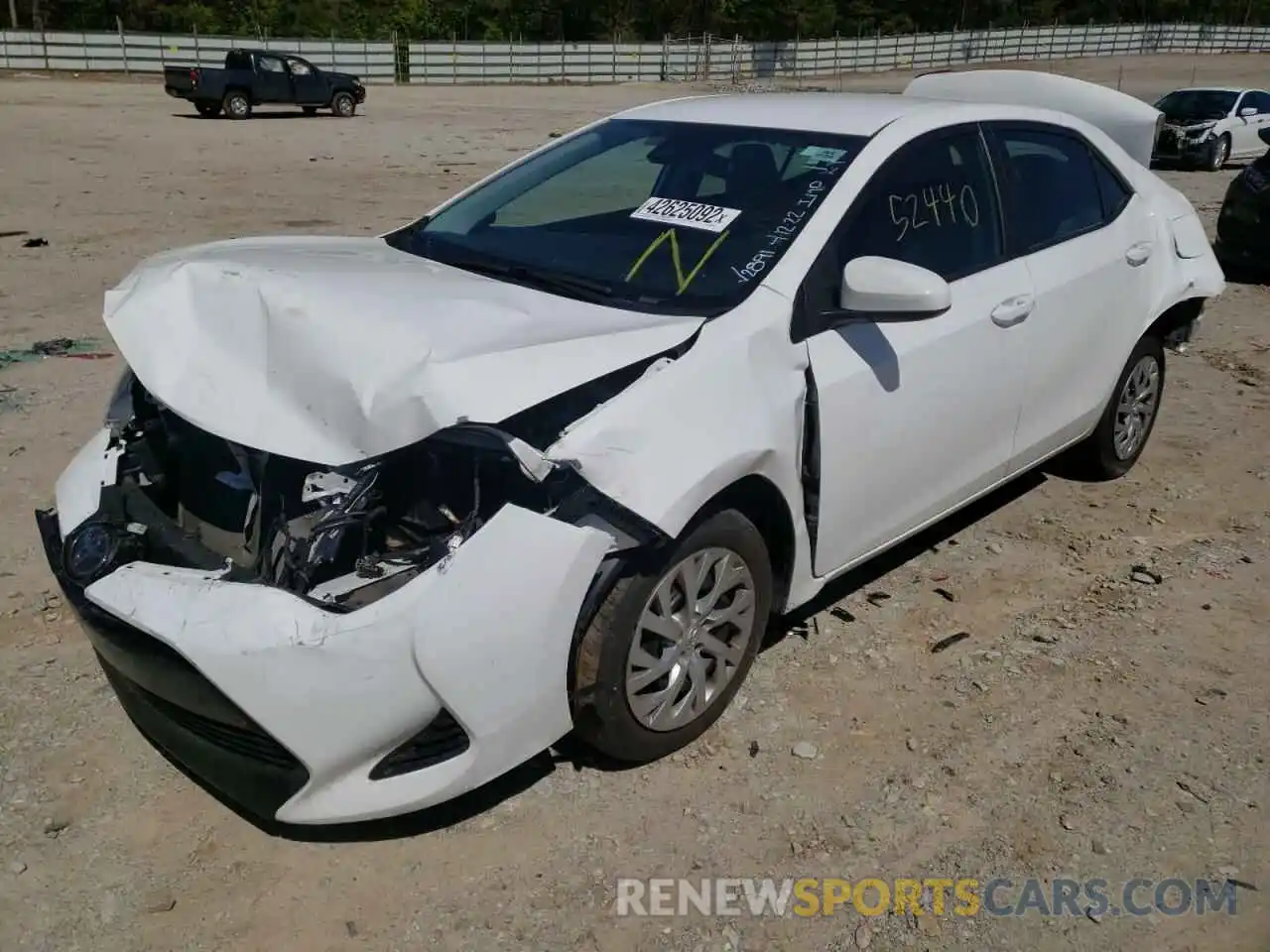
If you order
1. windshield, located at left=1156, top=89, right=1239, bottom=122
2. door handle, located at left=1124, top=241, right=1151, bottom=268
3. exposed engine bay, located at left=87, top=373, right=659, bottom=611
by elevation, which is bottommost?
exposed engine bay, located at left=87, top=373, right=659, bottom=611

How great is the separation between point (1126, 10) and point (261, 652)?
3506 inches

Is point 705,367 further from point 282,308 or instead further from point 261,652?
A: point 261,652

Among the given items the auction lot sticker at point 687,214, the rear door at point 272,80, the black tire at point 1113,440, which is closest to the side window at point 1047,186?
the black tire at point 1113,440

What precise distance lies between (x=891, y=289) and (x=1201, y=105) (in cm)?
1790

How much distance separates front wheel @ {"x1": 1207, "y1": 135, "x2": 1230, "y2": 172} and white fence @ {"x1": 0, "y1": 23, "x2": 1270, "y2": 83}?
104 feet

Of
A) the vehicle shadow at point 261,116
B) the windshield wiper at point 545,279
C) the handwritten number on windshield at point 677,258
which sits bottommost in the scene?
the vehicle shadow at point 261,116

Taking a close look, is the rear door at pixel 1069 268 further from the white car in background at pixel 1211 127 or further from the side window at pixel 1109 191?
the white car in background at pixel 1211 127

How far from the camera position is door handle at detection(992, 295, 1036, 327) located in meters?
3.76

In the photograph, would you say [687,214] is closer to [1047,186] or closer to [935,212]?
[935,212]

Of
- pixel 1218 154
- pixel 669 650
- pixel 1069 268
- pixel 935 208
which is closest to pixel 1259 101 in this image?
pixel 1218 154

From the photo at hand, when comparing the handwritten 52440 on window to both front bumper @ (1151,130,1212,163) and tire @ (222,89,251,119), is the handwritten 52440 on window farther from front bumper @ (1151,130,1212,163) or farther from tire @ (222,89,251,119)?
tire @ (222,89,251,119)

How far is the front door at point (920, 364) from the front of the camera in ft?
10.6

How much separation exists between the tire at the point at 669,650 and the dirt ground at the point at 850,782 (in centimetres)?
15

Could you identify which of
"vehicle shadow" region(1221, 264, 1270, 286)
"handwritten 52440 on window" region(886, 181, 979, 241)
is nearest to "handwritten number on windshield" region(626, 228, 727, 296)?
"handwritten 52440 on window" region(886, 181, 979, 241)
